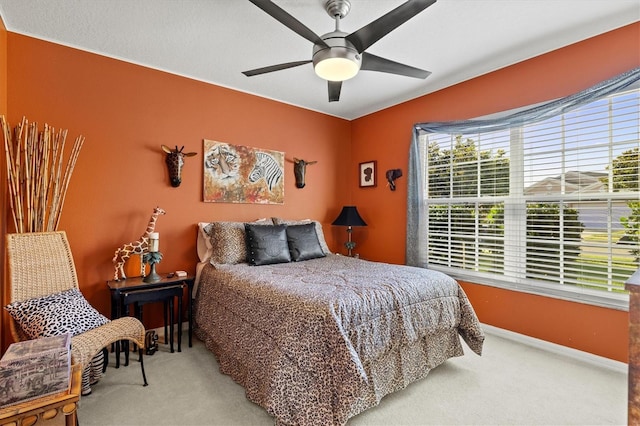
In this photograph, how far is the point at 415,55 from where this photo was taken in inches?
111

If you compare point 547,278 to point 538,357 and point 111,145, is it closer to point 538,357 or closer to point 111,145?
point 538,357

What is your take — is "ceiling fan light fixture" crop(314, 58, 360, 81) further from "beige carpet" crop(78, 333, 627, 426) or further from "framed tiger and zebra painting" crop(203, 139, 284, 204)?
"beige carpet" crop(78, 333, 627, 426)

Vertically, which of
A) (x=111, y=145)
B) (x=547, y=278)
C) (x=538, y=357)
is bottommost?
(x=538, y=357)

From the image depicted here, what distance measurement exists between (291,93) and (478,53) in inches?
79.2

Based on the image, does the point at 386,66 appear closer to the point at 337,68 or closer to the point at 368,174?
the point at 337,68

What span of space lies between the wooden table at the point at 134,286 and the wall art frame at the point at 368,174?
2622 mm

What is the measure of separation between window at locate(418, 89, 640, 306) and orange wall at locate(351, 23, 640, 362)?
0.20m

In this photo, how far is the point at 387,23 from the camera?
1769 mm

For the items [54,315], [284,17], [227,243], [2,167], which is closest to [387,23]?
[284,17]

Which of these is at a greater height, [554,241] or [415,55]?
[415,55]

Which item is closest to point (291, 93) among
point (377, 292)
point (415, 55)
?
point (415, 55)

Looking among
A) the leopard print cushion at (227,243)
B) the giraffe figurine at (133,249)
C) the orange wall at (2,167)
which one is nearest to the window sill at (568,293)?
the leopard print cushion at (227,243)

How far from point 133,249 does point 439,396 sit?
276cm

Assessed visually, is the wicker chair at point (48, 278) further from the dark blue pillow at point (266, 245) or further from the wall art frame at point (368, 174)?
the wall art frame at point (368, 174)
